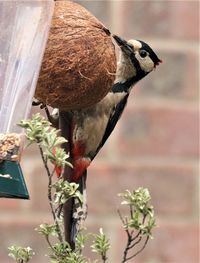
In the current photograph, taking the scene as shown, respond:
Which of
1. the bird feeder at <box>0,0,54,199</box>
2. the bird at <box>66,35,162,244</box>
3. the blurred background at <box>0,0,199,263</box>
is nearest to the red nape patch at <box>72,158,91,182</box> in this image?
the bird at <box>66,35,162,244</box>

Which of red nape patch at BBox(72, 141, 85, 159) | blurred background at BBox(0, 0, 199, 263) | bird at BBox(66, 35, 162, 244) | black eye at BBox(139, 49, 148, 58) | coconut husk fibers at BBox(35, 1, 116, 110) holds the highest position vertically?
coconut husk fibers at BBox(35, 1, 116, 110)

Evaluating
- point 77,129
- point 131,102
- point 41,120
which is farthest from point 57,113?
point 131,102

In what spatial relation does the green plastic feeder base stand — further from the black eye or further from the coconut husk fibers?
the black eye

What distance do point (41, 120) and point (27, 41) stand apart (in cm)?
16

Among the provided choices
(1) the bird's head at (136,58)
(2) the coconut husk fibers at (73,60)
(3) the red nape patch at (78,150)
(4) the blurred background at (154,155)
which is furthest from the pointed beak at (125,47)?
(4) the blurred background at (154,155)

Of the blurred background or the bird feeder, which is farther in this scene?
the blurred background

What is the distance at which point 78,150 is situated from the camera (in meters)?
2.00

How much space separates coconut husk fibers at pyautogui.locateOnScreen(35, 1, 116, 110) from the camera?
165 centimetres

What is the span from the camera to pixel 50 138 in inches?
56.5

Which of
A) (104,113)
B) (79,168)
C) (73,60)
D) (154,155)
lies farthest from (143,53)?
(154,155)

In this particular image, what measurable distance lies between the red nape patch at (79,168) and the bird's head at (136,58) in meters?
0.19

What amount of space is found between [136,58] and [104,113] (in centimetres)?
11

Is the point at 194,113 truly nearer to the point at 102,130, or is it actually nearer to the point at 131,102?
the point at 131,102

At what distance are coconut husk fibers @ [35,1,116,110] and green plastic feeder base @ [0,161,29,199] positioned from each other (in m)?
0.16
